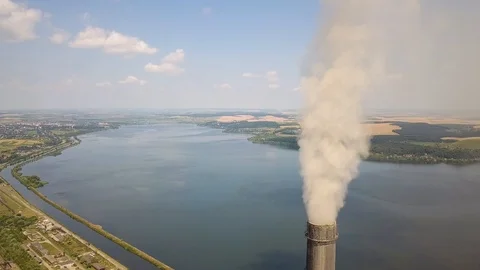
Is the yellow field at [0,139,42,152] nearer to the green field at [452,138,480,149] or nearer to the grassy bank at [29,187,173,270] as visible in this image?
the grassy bank at [29,187,173,270]

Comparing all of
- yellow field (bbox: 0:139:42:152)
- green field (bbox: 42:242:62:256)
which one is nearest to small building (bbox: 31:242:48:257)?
green field (bbox: 42:242:62:256)

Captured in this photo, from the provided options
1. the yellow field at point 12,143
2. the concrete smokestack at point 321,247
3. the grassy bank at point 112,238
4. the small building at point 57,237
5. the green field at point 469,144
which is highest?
the concrete smokestack at point 321,247

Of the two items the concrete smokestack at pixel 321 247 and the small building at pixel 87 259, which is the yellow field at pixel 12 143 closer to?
the small building at pixel 87 259

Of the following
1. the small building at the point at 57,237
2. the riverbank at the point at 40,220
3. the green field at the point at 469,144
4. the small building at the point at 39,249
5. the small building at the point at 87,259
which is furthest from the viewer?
the green field at the point at 469,144

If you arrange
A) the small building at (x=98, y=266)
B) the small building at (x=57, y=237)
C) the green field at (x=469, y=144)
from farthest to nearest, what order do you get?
the green field at (x=469, y=144) < the small building at (x=57, y=237) < the small building at (x=98, y=266)

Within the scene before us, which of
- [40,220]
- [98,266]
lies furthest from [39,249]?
[40,220]

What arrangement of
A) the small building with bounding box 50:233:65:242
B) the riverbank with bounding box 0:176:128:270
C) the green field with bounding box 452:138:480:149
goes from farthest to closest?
1. the green field with bounding box 452:138:480:149
2. the small building with bounding box 50:233:65:242
3. the riverbank with bounding box 0:176:128:270

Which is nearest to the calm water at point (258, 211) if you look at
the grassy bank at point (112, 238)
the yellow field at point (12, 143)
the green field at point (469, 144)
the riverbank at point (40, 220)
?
the grassy bank at point (112, 238)
